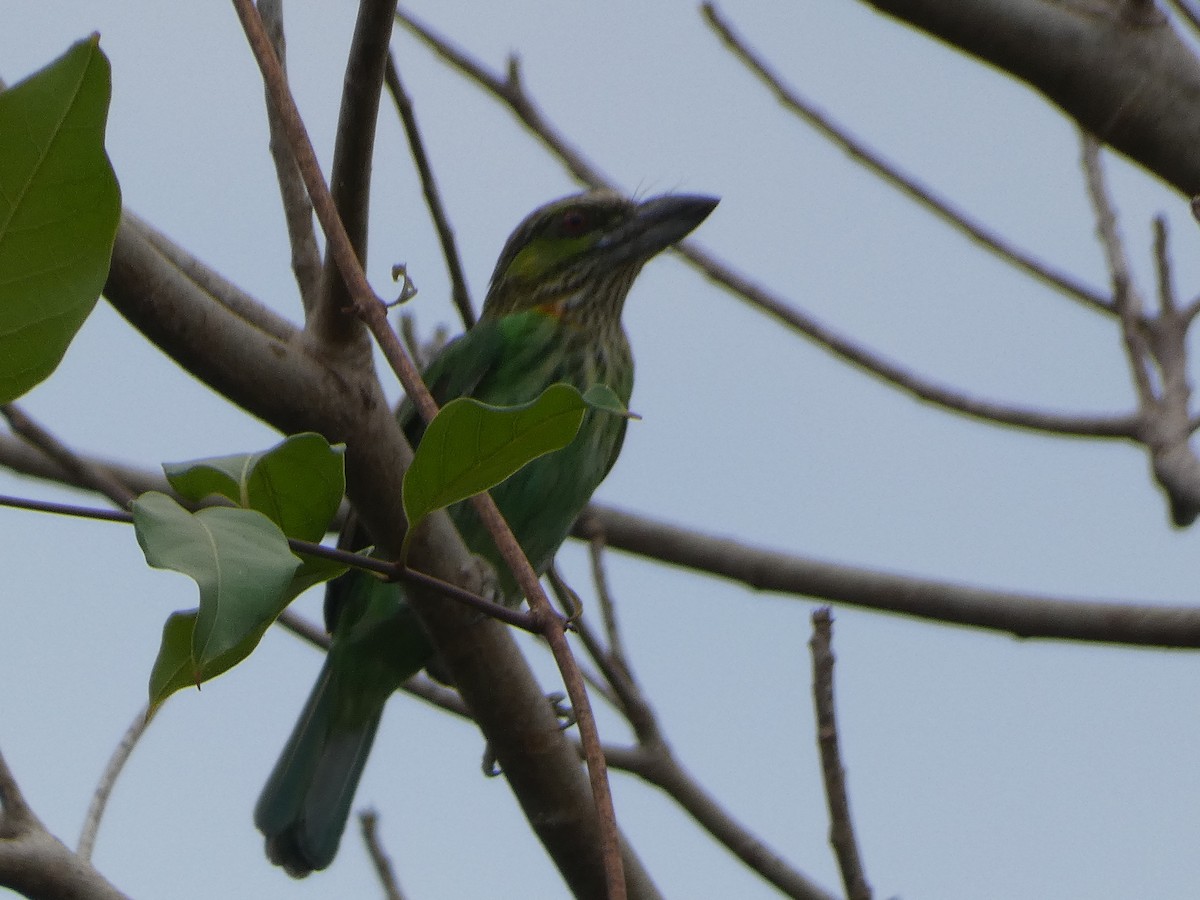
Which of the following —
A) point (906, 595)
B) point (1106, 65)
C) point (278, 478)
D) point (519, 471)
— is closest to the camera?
point (278, 478)

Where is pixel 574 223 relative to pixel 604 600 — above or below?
above

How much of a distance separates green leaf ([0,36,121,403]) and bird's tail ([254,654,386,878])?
2.86 metres

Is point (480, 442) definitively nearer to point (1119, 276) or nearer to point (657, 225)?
point (1119, 276)

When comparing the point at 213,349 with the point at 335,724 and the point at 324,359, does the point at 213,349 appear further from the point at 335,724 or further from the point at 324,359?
the point at 335,724

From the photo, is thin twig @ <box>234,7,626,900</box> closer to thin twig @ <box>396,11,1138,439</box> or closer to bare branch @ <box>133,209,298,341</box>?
bare branch @ <box>133,209,298,341</box>

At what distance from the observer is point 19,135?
3.23 feet

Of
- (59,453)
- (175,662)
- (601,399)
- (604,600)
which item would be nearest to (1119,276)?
(604,600)

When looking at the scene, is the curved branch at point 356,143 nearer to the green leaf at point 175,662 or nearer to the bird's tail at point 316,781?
the green leaf at point 175,662

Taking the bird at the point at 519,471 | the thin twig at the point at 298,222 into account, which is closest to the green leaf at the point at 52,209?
the thin twig at the point at 298,222

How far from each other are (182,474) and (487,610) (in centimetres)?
26

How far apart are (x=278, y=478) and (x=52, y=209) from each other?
0.29 meters

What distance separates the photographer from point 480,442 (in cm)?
125

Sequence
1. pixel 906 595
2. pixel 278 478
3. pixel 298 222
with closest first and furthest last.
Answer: pixel 278 478, pixel 298 222, pixel 906 595

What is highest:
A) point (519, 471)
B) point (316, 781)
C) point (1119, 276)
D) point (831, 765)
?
point (1119, 276)
